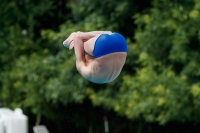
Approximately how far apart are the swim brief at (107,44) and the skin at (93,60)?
0.10ft

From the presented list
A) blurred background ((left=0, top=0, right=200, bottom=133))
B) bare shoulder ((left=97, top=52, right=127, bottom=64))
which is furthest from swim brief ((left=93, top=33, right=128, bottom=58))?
blurred background ((left=0, top=0, right=200, bottom=133))

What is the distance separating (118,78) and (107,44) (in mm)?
7363

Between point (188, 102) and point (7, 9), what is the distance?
546cm

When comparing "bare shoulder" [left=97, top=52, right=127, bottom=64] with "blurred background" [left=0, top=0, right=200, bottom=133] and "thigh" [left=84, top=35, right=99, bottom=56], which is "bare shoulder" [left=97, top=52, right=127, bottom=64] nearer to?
"thigh" [left=84, top=35, right=99, bottom=56]

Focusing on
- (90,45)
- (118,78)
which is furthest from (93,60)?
(118,78)

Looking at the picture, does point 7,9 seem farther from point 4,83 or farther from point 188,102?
point 188,102

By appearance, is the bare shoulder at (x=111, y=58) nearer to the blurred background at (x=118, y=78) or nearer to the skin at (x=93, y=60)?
the skin at (x=93, y=60)

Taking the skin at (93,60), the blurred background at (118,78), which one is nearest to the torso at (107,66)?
the skin at (93,60)

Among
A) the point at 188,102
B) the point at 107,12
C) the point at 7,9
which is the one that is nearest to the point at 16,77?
the point at 7,9

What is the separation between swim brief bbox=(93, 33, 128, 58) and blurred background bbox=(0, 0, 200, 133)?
4904 mm

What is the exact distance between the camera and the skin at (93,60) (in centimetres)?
411

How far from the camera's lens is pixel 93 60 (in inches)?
166

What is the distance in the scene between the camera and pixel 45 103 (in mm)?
12805

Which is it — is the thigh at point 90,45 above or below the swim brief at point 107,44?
above
